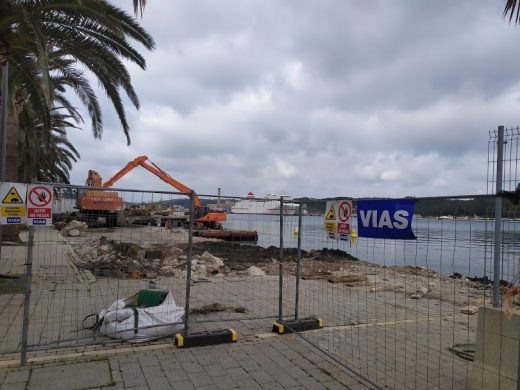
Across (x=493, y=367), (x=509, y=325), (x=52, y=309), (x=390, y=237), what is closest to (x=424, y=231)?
(x=390, y=237)

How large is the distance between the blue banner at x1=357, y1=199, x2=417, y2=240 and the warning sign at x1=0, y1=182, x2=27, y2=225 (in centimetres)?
379

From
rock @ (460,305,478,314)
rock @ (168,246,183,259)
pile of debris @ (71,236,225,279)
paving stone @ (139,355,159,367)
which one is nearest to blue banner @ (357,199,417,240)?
paving stone @ (139,355,159,367)

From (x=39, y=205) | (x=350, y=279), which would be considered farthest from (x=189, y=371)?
(x=350, y=279)

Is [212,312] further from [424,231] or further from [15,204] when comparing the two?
[424,231]

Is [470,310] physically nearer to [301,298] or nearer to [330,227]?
[301,298]

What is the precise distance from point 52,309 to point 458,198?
6.68 metres

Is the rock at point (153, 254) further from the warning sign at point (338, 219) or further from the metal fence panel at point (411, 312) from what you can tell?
the warning sign at point (338, 219)

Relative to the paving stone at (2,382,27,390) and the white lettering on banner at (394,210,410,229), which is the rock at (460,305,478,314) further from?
the paving stone at (2,382,27,390)

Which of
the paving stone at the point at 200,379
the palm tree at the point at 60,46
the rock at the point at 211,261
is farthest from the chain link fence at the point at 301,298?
the palm tree at the point at 60,46

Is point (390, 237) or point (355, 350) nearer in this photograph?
point (390, 237)

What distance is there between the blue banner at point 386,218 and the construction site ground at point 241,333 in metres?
1.64

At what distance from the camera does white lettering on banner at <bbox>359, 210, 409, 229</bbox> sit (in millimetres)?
4359

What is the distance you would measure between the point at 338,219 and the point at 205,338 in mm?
2352

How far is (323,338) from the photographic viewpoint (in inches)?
242
